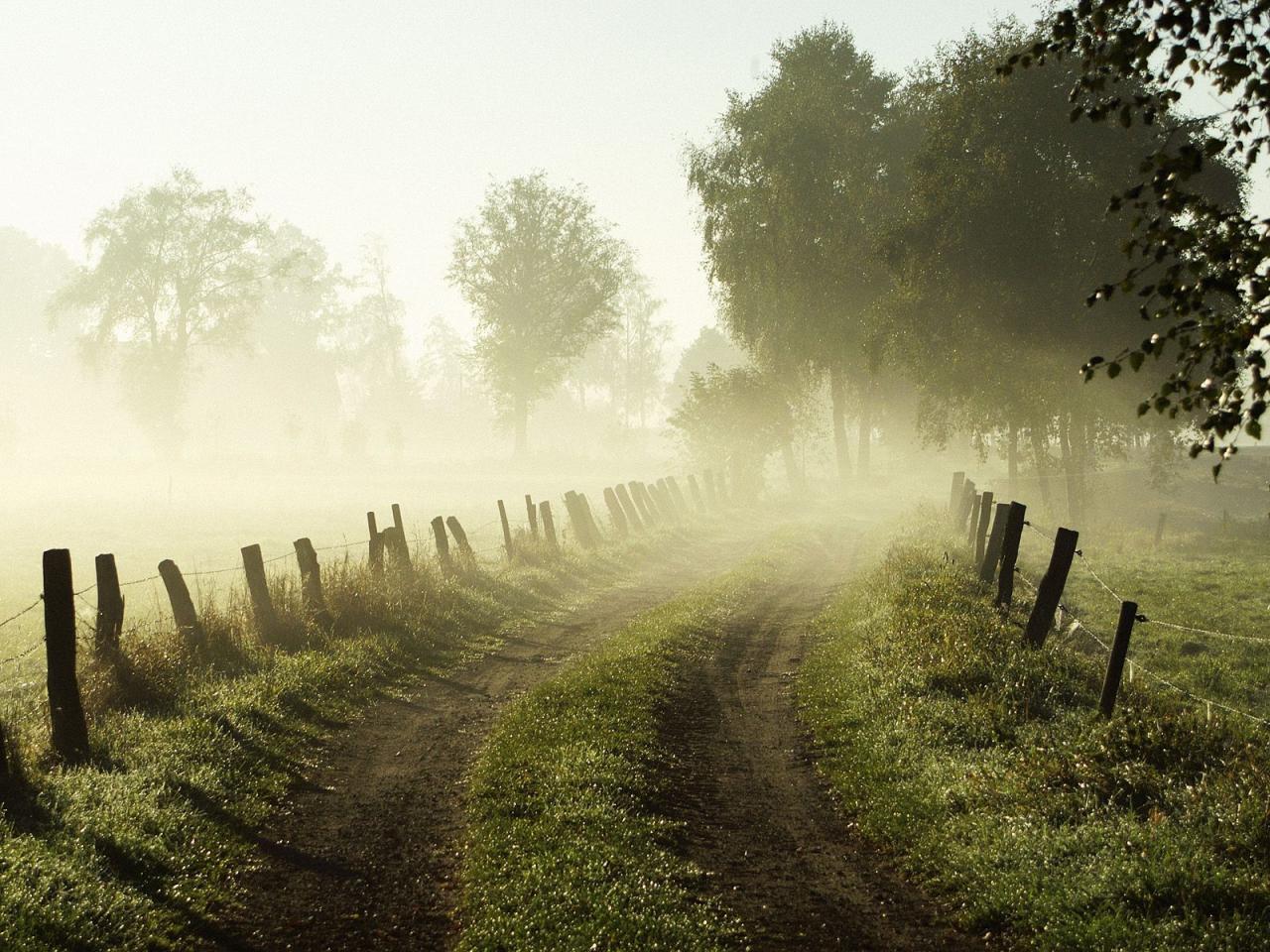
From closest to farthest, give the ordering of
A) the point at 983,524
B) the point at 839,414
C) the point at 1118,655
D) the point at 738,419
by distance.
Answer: the point at 1118,655 → the point at 983,524 → the point at 738,419 → the point at 839,414

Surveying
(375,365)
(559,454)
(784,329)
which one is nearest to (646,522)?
(784,329)

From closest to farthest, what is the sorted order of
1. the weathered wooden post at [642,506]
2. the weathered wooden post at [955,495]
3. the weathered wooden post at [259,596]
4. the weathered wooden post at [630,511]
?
1. the weathered wooden post at [259,596]
2. the weathered wooden post at [955,495]
3. the weathered wooden post at [630,511]
4. the weathered wooden post at [642,506]

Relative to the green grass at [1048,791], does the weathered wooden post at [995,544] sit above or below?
above

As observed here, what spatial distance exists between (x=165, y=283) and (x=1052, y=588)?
60.7m

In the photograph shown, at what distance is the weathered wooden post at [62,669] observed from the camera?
888 centimetres

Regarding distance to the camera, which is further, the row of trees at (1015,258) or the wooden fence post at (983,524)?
the row of trees at (1015,258)

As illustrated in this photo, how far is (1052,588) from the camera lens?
1210 centimetres

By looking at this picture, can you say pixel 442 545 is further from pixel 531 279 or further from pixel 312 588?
pixel 531 279

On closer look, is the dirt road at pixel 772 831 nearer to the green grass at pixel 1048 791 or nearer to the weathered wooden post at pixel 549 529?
the green grass at pixel 1048 791

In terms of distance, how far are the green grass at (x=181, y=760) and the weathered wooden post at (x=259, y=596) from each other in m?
0.31

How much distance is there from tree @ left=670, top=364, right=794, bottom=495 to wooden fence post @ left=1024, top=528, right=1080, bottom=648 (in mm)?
32762

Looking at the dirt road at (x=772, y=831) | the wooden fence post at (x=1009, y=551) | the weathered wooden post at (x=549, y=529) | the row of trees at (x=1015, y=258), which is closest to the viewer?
the dirt road at (x=772, y=831)

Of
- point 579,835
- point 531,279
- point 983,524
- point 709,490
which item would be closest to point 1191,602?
point 983,524

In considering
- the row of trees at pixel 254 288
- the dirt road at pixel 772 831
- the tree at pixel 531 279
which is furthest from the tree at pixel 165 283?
the dirt road at pixel 772 831
